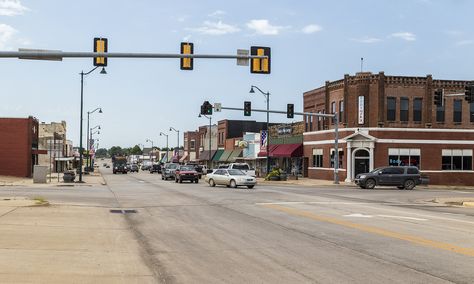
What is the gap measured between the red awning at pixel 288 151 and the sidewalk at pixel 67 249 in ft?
154

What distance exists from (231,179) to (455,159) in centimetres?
2477

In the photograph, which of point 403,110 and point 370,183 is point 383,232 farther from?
point 403,110

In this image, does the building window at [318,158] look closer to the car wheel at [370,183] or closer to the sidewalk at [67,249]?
the car wheel at [370,183]

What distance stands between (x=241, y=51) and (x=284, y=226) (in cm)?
917

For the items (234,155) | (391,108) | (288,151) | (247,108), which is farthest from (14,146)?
(234,155)

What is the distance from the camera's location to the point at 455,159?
177ft

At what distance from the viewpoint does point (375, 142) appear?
2088 inches

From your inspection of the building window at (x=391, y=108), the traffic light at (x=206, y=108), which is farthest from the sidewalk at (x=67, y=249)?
the building window at (x=391, y=108)

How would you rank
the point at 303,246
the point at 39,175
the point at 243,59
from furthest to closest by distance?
the point at 39,175
the point at 243,59
the point at 303,246

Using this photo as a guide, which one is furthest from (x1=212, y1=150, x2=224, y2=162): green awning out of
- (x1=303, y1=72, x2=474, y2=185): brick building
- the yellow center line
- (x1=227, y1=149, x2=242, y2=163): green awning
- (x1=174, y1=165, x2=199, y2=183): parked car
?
the yellow center line

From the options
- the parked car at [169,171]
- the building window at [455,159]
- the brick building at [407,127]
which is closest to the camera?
the brick building at [407,127]

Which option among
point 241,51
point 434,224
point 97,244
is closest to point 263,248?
point 97,244

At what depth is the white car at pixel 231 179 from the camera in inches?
1604

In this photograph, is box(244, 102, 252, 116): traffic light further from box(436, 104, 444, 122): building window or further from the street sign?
the street sign
